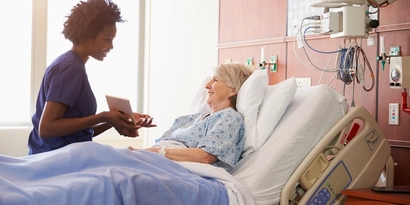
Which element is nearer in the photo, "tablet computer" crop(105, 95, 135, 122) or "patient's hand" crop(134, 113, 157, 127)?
"tablet computer" crop(105, 95, 135, 122)

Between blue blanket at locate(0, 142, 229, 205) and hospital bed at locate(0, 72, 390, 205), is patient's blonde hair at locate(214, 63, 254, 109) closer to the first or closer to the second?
hospital bed at locate(0, 72, 390, 205)

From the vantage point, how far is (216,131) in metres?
2.52

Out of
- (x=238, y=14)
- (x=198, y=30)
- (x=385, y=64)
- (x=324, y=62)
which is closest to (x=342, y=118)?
(x=385, y=64)

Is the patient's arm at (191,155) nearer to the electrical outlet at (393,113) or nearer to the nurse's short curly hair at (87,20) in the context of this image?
the nurse's short curly hair at (87,20)

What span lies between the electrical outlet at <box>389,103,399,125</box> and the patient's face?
0.95 meters

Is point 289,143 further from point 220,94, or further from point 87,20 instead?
point 87,20

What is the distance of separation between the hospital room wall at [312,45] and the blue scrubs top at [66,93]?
158 centimetres

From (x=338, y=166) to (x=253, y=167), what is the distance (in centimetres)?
37

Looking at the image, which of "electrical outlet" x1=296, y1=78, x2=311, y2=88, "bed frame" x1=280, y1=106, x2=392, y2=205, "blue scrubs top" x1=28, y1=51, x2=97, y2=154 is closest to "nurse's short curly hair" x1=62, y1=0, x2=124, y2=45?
"blue scrubs top" x1=28, y1=51, x2=97, y2=154

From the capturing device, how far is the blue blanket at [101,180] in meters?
1.86

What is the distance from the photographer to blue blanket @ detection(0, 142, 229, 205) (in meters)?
1.86

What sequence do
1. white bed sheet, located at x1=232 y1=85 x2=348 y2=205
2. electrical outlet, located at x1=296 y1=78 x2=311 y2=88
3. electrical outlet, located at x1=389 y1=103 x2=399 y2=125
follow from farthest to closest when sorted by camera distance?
electrical outlet, located at x1=296 y1=78 x2=311 y2=88 → electrical outlet, located at x1=389 y1=103 x2=399 y2=125 → white bed sheet, located at x1=232 y1=85 x2=348 y2=205

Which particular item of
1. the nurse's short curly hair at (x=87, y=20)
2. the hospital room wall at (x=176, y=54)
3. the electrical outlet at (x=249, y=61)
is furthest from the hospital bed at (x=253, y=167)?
the hospital room wall at (x=176, y=54)

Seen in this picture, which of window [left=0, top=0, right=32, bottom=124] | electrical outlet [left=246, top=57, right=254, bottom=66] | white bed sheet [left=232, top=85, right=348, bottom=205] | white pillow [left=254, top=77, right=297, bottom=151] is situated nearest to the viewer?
white bed sheet [left=232, top=85, right=348, bottom=205]
